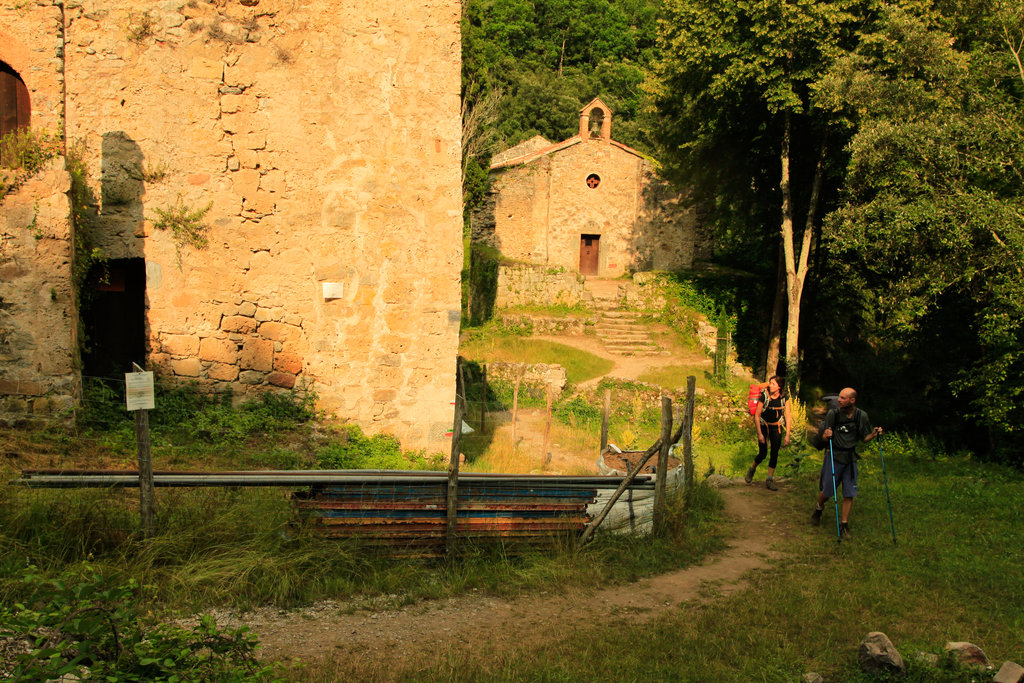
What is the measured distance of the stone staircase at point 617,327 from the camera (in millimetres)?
23219

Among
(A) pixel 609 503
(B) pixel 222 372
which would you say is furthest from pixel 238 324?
(A) pixel 609 503

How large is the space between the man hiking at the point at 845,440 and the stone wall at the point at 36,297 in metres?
7.76

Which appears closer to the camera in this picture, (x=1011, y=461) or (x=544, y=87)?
(x=1011, y=461)

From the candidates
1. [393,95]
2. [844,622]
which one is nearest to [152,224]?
[393,95]

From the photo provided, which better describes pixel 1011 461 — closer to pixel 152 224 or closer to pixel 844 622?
pixel 844 622

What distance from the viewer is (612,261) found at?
32375mm

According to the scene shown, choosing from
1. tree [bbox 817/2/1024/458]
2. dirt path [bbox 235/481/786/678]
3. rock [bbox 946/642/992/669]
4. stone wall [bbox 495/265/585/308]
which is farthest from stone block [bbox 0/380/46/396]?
stone wall [bbox 495/265/585/308]

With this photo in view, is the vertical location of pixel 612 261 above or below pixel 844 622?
above

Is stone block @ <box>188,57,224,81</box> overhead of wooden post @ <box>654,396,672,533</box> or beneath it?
overhead

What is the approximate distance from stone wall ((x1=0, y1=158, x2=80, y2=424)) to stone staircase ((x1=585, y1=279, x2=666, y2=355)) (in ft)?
55.8

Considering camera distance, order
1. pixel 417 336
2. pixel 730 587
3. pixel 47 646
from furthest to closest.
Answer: pixel 417 336 → pixel 730 587 → pixel 47 646

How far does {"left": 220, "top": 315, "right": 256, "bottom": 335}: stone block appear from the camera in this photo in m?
8.91

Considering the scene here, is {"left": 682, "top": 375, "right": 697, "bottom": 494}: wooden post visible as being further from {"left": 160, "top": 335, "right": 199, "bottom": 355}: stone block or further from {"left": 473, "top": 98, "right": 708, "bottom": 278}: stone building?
{"left": 473, "top": 98, "right": 708, "bottom": 278}: stone building

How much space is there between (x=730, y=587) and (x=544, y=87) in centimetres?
4048
